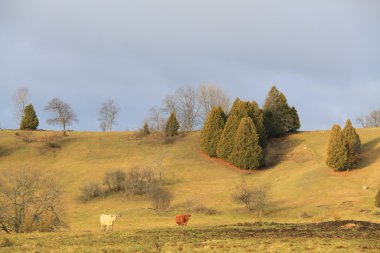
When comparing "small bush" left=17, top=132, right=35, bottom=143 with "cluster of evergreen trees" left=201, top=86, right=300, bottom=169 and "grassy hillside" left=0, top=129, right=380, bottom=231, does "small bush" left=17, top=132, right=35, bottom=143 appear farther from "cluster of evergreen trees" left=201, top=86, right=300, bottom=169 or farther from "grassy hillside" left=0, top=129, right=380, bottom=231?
"cluster of evergreen trees" left=201, top=86, right=300, bottom=169

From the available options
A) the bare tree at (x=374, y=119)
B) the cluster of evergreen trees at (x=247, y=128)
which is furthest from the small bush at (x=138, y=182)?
the bare tree at (x=374, y=119)

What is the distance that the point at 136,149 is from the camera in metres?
83.7

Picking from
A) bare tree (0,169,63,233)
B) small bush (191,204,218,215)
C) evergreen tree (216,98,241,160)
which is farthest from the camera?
evergreen tree (216,98,241,160)

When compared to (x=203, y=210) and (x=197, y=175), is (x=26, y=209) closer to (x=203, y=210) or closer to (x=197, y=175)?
(x=203, y=210)

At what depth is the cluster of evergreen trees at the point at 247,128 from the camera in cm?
7312

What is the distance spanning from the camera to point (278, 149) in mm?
79312

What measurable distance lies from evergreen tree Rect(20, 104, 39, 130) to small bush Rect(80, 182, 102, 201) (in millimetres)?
44794

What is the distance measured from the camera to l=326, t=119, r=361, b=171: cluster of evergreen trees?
6156 cm

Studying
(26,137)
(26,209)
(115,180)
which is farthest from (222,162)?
(26,209)

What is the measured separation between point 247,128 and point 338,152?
17.0m

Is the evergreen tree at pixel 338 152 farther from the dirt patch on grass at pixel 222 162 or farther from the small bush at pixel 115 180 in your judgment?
the small bush at pixel 115 180

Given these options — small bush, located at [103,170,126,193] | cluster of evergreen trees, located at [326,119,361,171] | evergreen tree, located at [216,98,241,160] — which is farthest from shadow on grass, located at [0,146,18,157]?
cluster of evergreen trees, located at [326,119,361,171]

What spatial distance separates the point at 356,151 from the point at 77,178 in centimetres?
4050

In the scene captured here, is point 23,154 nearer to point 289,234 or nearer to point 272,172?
point 272,172
